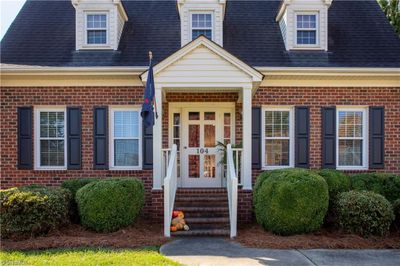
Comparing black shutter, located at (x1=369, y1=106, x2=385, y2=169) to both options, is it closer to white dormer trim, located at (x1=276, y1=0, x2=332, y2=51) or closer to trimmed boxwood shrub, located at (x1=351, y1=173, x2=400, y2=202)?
trimmed boxwood shrub, located at (x1=351, y1=173, x2=400, y2=202)

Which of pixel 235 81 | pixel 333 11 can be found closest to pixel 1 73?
pixel 235 81

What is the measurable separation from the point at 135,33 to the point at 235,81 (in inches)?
155

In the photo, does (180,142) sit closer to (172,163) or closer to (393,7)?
(172,163)

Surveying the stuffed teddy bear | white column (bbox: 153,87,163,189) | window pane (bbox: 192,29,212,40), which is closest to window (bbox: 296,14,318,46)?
window pane (bbox: 192,29,212,40)

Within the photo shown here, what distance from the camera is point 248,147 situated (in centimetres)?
834

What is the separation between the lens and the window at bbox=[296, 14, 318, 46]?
33.4 ft

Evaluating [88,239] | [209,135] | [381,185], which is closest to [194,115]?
[209,135]

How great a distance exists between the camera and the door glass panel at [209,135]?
393 inches

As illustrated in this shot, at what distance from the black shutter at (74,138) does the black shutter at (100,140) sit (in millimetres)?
387

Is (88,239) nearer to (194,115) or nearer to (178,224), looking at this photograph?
(178,224)

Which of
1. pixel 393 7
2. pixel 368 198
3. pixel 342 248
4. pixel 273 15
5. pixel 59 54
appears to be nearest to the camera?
pixel 342 248

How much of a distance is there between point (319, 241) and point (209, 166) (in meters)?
3.91

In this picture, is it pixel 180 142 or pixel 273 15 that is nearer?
pixel 180 142

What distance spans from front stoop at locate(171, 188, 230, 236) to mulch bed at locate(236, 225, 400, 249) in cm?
64
